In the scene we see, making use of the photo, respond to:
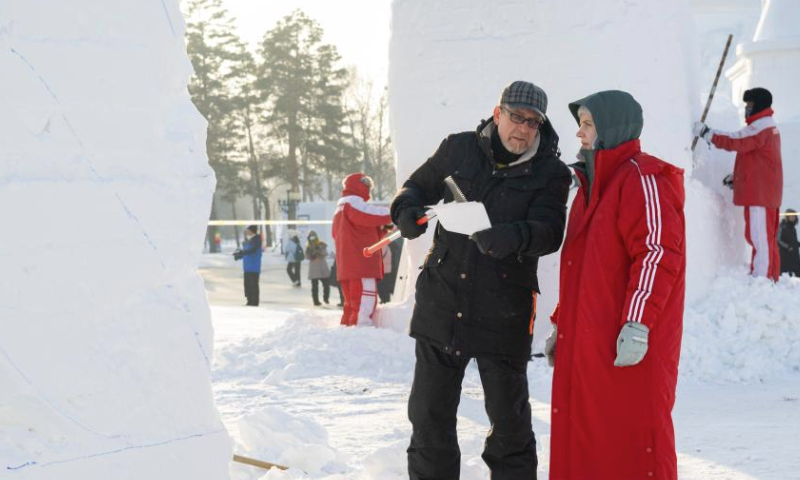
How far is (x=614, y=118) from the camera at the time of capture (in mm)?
3125

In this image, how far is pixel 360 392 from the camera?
5984 mm

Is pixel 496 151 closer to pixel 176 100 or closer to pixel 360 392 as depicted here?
pixel 176 100

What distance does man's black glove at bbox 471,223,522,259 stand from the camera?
3209 millimetres

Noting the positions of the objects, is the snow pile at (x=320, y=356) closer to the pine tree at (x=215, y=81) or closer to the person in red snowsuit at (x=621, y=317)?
the person in red snowsuit at (x=621, y=317)

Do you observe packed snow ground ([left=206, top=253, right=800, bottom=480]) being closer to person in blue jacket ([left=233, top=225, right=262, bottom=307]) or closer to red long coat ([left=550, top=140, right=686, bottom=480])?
red long coat ([left=550, top=140, right=686, bottom=480])

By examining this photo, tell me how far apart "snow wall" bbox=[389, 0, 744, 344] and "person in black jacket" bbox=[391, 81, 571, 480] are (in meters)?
3.07

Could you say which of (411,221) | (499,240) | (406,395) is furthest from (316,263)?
(499,240)

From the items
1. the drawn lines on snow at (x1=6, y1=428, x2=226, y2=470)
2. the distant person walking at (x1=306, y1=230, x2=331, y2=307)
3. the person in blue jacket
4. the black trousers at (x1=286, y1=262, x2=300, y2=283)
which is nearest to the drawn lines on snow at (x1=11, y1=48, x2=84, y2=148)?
the drawn lines on snow at (x1=6, y1=428, x2=226, y2=470)

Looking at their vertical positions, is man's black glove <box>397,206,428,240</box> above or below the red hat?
below

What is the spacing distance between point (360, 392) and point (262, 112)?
33977mm

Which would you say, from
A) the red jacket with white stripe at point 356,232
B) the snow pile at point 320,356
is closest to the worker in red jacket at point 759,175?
the snow pile at point 320,356

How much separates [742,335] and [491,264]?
347cm

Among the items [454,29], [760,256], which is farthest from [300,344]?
[760,256]

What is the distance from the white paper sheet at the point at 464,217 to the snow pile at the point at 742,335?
3248mm
